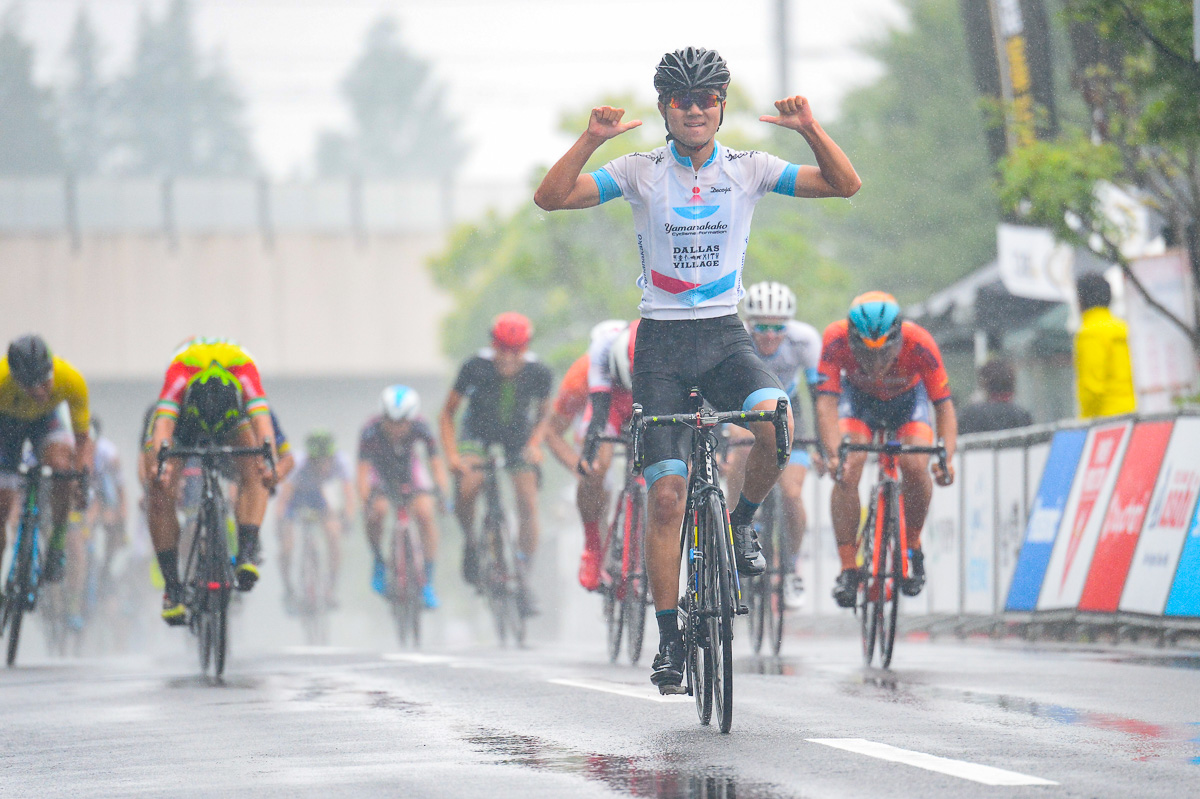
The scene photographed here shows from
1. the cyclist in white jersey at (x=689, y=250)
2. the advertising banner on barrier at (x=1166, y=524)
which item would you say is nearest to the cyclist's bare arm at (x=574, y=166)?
the cyclist in white jersey at (x=689, y=250)

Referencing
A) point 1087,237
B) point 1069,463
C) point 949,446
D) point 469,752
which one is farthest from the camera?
point 1087,237

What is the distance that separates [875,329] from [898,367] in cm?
49

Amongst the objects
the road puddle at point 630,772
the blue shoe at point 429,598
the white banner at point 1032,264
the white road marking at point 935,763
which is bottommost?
the road puddle at point 630,772

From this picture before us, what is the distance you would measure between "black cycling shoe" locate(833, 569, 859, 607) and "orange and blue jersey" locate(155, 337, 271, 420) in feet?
10.5

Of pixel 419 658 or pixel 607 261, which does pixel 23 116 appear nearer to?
pixel 607 261

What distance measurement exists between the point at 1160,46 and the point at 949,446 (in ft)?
15.5

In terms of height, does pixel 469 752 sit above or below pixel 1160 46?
below

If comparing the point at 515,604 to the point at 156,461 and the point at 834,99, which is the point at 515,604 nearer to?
the point at 156,461

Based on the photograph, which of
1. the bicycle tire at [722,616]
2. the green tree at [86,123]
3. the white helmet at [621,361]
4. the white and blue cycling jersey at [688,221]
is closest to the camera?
the bicycle tire at [722,616]

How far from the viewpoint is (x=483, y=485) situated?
15000mm

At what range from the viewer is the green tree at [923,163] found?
151 feet

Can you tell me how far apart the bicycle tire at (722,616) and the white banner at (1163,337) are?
10323 mm

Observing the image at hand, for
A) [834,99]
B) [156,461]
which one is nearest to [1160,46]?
[156,461]

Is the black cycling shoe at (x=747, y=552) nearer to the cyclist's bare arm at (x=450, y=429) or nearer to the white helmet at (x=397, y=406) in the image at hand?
the cyclist's bare arm at (x=450, y=429)
